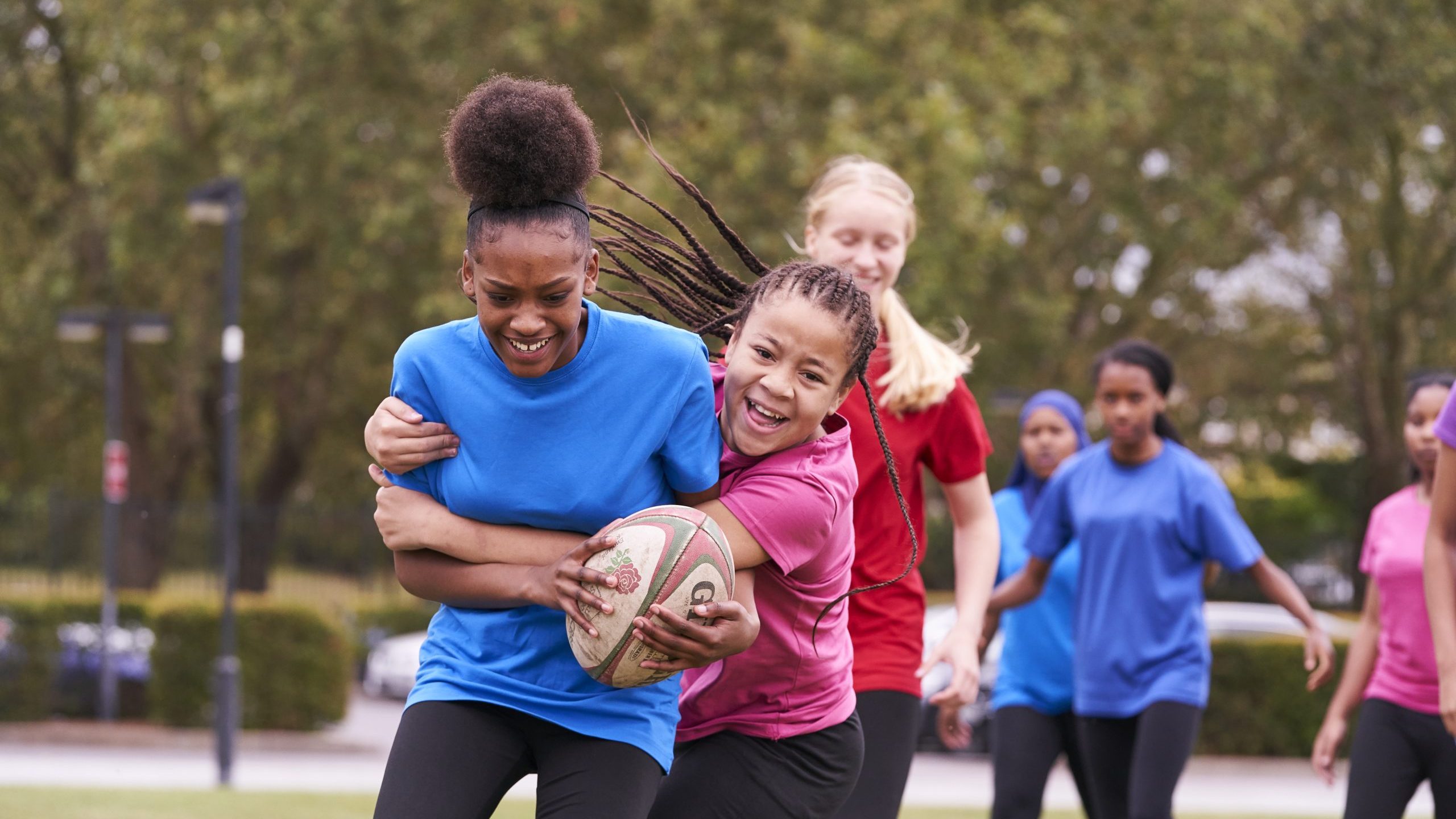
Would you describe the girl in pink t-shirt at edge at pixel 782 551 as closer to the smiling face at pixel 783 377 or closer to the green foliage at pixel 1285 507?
the smiling face at pixel 783 377

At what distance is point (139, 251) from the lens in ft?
74.4

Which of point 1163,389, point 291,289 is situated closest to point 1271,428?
point 291,289

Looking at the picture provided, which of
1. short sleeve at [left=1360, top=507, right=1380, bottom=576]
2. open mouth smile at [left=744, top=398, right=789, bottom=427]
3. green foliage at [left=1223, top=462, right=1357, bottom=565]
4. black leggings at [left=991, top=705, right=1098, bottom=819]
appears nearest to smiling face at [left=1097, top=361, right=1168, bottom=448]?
short sleeve at [left=1360, top=507, right=1380, bottom=576]

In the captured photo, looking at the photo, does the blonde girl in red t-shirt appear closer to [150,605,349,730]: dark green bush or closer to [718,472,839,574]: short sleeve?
[718,472,839,574]: short sleeve

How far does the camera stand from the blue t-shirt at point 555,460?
324 centimetres

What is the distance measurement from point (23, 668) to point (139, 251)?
21.4 ft

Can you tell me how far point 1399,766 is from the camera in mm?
5391

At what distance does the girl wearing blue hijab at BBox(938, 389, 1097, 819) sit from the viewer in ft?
20.8

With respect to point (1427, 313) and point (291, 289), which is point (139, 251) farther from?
point (1427, 313)

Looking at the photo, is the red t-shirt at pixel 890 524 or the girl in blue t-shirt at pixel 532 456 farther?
the red t-shirt at pixel 890 524

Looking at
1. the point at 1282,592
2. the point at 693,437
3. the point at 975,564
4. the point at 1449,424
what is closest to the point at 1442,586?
the point at 1449,424

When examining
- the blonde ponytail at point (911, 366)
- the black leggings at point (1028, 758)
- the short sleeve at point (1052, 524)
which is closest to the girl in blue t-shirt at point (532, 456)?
the blonde ponytail at point (911, 366)

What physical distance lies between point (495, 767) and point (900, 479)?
1827 mm

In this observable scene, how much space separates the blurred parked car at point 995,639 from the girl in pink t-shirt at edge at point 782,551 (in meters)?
12.6
